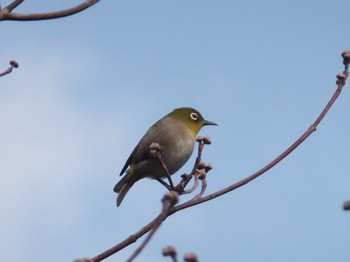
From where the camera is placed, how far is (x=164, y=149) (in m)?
6.96

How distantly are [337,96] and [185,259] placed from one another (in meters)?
2.03

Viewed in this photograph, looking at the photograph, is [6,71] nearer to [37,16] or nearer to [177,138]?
[37,16]

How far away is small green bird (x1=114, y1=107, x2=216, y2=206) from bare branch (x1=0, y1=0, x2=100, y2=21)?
342 centimetres

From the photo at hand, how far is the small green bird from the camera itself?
6594mm

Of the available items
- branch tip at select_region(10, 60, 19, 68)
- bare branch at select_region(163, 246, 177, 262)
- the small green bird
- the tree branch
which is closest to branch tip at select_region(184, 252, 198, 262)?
bare branch at select_region(163, 246, 177, 262)

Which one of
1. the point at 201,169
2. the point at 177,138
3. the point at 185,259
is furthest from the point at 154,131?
the point at 185,259

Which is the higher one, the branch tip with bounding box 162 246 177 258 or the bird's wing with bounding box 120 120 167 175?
the branch tip with bounding box 162 246 177 258

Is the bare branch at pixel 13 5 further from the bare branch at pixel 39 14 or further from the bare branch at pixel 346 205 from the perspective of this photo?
the bare branch at pixel 346 205

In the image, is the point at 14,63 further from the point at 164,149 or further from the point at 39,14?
the point at 164,149

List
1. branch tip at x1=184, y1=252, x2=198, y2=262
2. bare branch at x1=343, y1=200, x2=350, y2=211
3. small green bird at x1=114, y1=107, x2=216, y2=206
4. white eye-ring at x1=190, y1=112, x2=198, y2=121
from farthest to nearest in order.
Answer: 1. white eye-ring at x1=190, y1=112, x2=198, y2=121
2. small green bird at x1=114, y1=107, x2=216, y2=206
3. bare branch at x1=343, y1=200, x2=350, y2=211
4. branch tip at x1=184, y1=252, x2=198, y2=262

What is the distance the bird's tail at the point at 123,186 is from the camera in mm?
6602

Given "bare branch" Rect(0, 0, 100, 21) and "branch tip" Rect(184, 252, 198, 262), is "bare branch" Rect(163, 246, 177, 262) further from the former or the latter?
"bare branch" Rect(0, 0, 100, 21)

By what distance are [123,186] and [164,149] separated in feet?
2.39

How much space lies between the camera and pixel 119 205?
658cm
